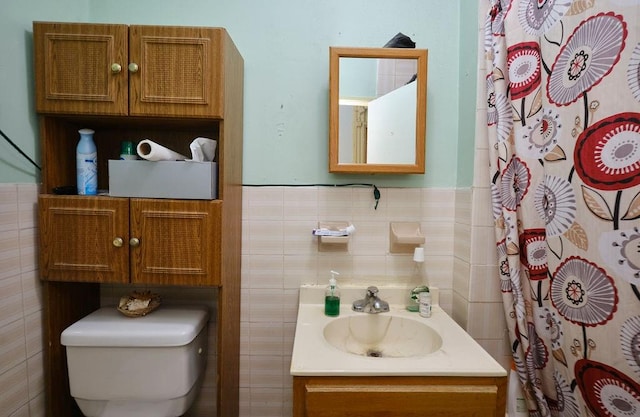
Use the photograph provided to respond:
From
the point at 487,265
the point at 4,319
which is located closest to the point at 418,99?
the point at 487,265

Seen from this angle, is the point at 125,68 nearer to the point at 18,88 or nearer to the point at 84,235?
the point at 18,88

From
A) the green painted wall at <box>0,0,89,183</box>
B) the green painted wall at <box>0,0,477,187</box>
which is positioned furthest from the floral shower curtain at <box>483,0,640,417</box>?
the green painted wall at <box>0,0,89,183</box>

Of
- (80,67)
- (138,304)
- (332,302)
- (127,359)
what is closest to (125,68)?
(80,67)

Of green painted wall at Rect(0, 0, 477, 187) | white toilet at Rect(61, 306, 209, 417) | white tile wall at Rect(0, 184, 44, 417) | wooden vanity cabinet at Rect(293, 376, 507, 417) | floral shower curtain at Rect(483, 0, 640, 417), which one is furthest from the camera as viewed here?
green painted wall at Rect(0, 0, 477, 187)

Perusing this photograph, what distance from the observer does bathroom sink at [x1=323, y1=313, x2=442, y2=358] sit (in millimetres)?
1222

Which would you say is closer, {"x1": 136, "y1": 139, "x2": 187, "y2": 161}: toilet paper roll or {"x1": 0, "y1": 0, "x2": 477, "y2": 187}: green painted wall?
{"x1": 136, "y1": 139, "x2": 187, "y2": 161}: toilet paper roll

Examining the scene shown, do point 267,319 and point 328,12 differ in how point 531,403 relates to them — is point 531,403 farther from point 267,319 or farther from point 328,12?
point 328,12

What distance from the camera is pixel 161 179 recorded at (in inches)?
42.7

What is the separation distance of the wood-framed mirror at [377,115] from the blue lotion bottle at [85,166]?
865 mm

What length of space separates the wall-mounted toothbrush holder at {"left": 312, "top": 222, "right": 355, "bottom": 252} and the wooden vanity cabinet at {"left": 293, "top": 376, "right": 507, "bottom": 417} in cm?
52

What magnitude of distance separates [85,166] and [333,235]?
926 millimetres

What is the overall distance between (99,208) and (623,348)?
154cm

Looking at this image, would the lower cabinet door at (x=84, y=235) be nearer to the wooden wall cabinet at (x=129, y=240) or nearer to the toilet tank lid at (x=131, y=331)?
the wooden wall cabinet at (x=129, y=240)

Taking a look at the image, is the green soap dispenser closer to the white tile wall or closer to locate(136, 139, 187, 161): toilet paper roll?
locate(136, 139, 187, 161): toilet paper roll
